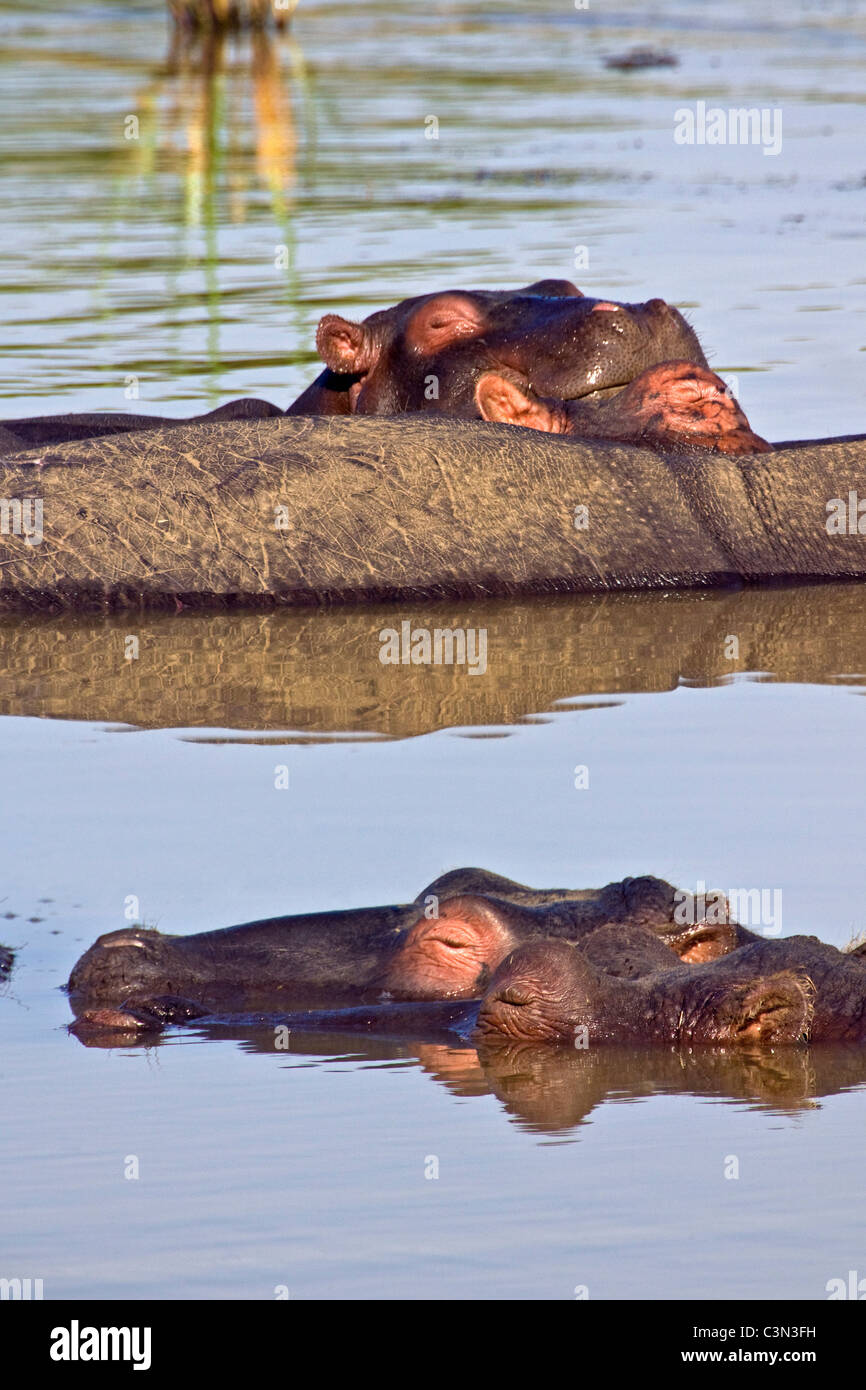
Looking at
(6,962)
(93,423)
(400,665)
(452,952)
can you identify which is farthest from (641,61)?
(452,952)

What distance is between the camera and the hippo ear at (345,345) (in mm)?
10969

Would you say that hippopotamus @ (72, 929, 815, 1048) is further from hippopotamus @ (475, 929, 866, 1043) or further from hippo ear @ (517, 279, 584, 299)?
hippo ear @ (517, 279, 584, 299)

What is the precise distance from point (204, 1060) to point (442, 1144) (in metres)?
0.65

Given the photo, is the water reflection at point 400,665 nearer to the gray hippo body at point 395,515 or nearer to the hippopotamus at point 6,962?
the gray hippo body at point 395,515

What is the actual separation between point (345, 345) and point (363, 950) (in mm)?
5627

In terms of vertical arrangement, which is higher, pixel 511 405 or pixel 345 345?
pixel 345 345

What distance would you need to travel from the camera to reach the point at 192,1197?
15.5 ft

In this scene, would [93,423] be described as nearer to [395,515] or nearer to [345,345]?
[345,345]

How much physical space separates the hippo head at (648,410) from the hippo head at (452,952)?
199 inches

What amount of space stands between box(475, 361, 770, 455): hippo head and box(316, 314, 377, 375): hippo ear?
63cm

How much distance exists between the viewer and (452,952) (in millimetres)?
5664

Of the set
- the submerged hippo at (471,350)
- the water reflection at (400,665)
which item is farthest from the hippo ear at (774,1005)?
the submerged hippo at (471,350)

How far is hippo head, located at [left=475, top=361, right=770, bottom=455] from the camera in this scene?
1050 cm
